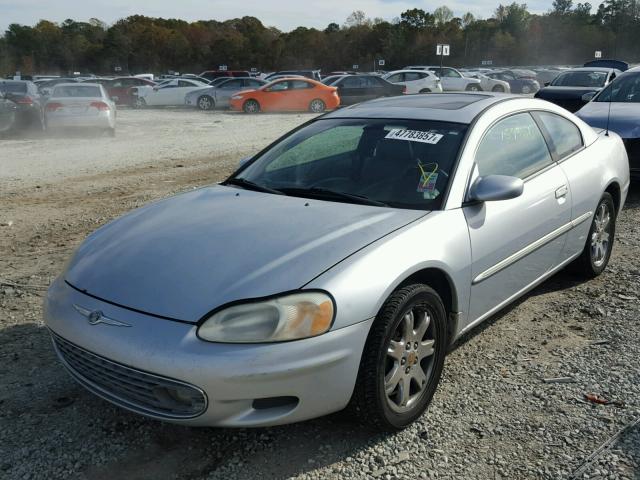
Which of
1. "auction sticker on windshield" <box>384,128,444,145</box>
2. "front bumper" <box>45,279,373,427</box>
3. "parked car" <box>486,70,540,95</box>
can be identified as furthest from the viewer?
"parked car" <box>486,70,540,95</box>

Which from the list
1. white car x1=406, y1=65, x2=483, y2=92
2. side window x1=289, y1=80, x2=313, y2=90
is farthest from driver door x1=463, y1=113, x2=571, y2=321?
white car x1=406, y1=65, x2=483, y2=92

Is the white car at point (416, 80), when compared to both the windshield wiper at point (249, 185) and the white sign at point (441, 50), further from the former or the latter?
the windshield wiper at point (249, 185)

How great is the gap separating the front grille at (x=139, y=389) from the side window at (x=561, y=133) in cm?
308

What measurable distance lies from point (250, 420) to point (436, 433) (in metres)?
0.95

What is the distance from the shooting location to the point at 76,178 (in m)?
9.54

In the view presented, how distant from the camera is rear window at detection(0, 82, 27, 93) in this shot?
16.3 meters

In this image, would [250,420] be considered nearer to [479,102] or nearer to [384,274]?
[384,274]

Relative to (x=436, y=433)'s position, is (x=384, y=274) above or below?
above

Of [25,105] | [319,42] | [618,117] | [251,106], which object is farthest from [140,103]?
[319,42]

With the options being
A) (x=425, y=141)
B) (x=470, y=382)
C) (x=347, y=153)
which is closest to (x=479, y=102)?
(x=425, y=141)

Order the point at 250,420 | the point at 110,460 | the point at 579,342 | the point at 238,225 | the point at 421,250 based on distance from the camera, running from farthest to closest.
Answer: the point at 579,342 < the point at 238,225 < the point at 421,250 < the point at 110,460 < the point at 250,420

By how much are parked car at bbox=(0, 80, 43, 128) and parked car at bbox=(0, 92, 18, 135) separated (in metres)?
0.23

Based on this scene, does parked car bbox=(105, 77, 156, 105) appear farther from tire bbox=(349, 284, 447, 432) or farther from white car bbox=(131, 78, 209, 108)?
tire bbox=(349, 284, 447, 432)

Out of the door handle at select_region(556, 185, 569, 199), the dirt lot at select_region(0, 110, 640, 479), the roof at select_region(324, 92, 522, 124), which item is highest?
the roof at select_region(324, 92, 522, 124)
